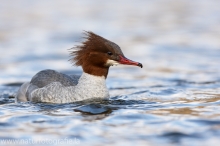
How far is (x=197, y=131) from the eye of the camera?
793 cm

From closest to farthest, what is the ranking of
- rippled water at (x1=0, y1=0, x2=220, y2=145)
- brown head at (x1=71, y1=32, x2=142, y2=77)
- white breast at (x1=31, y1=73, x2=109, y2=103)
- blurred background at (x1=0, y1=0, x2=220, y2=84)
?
rippled water at (x1=0, y1=0, x2=220, y2=145) < brown head at (x1=71, y1=32, x2=142, y2=77) < white breast at (x1=31, y1=73, x2=109, y2=103) < blurred background at (x1=0, y1=0, x2=220, y2=84)

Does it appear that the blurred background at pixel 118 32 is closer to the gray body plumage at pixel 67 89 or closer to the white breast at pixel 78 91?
the gray body plumage at pixel 67 89

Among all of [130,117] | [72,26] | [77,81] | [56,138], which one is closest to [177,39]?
[72,26]

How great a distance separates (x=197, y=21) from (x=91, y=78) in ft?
40.3

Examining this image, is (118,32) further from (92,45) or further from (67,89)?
(92,45)

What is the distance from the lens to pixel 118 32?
20078 mm

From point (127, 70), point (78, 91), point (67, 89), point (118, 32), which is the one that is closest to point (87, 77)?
point (78, 91)

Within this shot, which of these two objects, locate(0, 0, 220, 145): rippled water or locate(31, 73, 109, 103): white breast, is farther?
locate(31, 73, 109, 103): white breast

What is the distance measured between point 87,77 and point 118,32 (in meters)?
10.0

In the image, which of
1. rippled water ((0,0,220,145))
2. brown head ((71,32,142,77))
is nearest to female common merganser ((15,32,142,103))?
brown head ((71,32,142,77))

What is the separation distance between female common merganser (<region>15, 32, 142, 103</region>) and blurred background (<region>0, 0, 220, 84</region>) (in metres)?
3.09

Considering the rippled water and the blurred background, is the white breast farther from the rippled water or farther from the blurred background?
the blurred background

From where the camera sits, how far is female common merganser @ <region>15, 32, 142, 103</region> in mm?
9820

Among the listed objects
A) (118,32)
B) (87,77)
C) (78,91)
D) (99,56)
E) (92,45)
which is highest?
(118,32)
